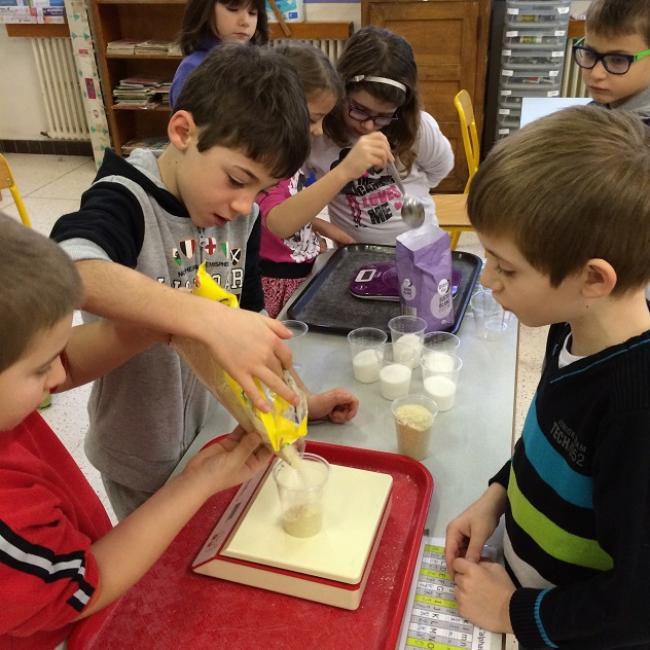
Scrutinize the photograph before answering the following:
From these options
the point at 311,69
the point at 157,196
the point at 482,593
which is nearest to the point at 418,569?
the point at 482,593

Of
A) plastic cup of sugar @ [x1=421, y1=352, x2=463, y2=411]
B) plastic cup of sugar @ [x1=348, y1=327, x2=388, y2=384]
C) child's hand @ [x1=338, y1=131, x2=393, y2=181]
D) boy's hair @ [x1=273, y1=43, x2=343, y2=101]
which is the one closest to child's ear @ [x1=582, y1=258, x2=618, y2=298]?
plastic cup of sugar @ [x1=421, y1=352, x2=463, y2=411]

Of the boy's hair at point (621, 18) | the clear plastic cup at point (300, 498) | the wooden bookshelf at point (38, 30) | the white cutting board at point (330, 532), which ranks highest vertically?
the boy's hair at point (621, 18)

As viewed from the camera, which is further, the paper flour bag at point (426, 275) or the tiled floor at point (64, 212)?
the tiled floor at point (64, 212)

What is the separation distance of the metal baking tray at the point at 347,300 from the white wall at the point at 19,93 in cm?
427

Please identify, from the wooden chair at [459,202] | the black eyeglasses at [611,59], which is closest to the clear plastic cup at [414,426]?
the black eyeglasses at [611,59]

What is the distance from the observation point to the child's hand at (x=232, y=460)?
0.83 metres

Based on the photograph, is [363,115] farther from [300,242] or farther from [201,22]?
[201,22]

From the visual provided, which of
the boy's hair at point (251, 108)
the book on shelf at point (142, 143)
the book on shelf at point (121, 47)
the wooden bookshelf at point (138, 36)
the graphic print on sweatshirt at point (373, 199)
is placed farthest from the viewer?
the book on shelf at point (142, 143)

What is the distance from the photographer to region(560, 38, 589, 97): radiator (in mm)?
3983

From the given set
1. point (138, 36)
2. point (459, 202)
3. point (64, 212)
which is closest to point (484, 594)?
point (459, 202)

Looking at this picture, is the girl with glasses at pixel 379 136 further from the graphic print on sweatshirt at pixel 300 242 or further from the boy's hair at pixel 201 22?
the boy's hair at pixel 201 22

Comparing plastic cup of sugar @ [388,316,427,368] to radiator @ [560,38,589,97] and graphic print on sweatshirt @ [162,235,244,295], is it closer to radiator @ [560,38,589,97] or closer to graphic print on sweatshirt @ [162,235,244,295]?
graphic print on sweatshirt @ [162,235,244,295]

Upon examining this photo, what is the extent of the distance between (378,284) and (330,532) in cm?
80

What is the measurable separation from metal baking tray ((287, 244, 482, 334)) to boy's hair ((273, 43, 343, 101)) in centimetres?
42
